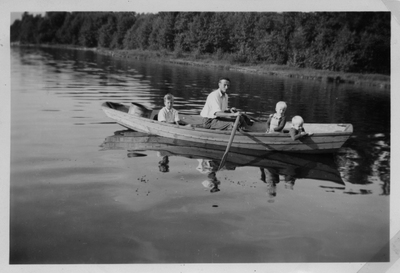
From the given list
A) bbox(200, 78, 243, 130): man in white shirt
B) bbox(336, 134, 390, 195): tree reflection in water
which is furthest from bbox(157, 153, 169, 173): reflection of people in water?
bbox(336, 134, 390, 195): tree reflection in water

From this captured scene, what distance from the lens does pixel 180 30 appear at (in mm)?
21625

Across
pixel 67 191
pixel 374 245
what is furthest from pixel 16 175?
pixel 374 245

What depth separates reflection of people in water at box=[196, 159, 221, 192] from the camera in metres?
6.41

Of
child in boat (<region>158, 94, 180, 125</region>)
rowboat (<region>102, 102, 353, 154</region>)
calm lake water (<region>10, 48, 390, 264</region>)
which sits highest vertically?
child in boat (<region>158, 94, 180, 125</region>)

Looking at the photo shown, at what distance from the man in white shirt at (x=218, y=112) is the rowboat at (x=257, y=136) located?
242mm

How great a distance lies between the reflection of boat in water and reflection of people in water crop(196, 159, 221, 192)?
10.1 inches

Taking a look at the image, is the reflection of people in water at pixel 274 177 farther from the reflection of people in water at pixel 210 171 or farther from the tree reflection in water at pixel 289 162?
the reflection of people in water at pixel 210 171

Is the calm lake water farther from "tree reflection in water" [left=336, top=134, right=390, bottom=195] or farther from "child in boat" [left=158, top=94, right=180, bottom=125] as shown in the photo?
"child in boat" [left=158, top=94, right=180, bottom=125]

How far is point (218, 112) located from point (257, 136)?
3.01 feet

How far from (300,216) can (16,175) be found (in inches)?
173

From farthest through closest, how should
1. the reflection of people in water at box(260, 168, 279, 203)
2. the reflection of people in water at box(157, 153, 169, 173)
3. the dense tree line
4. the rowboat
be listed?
the dense tree line
the rowboat
the reflection of people in water at box(157, 153, 169, 173)
the reflection of people in water at box(260, 168, 279, 203)

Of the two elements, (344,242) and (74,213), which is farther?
(74,213)

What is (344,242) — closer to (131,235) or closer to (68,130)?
(131,235)

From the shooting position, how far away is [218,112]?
823 cm
